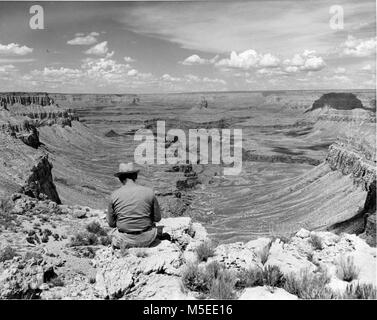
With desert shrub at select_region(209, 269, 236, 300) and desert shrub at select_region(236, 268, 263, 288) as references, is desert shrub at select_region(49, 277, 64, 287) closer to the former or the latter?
desert shrub at select_region(209, 269, 236, 300)

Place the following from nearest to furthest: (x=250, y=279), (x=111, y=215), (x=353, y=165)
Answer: (x=250, y=279), (x=111, y=215), (x=353, y=165)

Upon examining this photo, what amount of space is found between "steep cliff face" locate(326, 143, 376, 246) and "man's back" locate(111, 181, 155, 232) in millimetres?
21506

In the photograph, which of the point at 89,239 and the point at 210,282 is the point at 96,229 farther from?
the point at 210,282

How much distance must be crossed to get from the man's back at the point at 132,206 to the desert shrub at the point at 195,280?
1.58 m

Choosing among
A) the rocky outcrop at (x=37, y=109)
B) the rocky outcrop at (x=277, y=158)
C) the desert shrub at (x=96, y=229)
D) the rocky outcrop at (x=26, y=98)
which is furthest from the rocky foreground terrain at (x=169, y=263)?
the rocky outcrop at (x=26, y=98)

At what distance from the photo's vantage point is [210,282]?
22.8ft

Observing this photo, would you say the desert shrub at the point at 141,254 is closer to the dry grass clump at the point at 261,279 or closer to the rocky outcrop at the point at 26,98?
the dry grass clump at the point at 261,279

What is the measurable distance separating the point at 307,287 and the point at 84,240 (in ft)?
24.8

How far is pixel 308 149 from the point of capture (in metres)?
145

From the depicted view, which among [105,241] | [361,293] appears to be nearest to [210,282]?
[361,293]

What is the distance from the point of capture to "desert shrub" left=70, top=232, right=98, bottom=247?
39.9 ft

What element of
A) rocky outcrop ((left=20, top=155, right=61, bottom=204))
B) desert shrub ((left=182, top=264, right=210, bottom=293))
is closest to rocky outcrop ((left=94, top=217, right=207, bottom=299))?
desert shrub ((left=182, top=264, right=210, bottom=293))

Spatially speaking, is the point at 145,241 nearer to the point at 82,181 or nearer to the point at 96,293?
the point at 96,293
